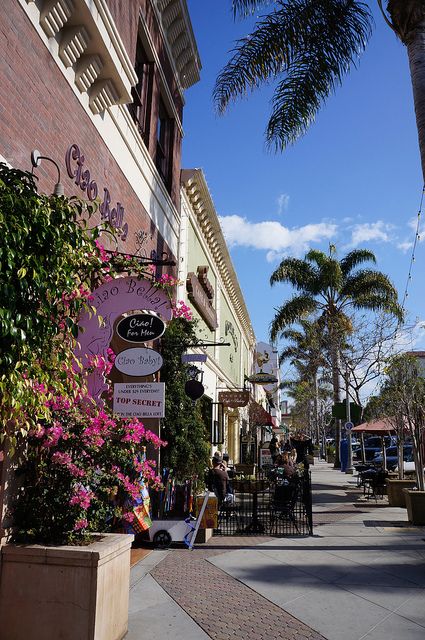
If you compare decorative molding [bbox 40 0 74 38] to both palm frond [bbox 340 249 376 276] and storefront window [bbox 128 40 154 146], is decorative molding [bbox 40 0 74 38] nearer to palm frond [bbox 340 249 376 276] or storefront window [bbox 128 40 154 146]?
storefront window [bbox 128 40 154 146]

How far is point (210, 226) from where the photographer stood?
21.5 m

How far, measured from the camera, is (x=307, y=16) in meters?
14.2

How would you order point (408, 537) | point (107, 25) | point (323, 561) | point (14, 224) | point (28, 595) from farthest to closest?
point (408, 537)
point (323, 561)
point (107, 25)
point (28, 595)
point (14, 224)

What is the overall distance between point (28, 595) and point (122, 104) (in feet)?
24.8

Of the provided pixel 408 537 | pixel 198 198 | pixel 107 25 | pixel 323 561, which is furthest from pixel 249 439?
pixel 107 25

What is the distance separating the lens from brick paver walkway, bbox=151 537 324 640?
5.51 m

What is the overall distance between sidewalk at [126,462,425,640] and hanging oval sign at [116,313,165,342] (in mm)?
3052

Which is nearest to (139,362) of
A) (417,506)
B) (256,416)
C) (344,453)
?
(417,506)

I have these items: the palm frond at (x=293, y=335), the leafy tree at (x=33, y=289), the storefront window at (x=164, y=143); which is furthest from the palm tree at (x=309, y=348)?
the leafy tree at (x=33, y=289)

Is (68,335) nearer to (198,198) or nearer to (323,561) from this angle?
(323,561)

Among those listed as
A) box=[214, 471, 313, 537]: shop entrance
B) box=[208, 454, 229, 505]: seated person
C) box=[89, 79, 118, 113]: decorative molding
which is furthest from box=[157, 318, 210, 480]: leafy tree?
box=[89, 79, 118, 113]: decorative molding

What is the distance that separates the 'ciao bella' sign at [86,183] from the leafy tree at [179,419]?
396cm

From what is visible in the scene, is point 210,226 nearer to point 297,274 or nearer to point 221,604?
point 297,274

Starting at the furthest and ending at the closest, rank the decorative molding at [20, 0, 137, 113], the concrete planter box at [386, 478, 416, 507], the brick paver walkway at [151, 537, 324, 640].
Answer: the concrete planter box at [386, 478, 416, 507] < the decorative molding at [20, 0, 137, 113] < the brick paver walkway at [151, 537, 324, 640]
